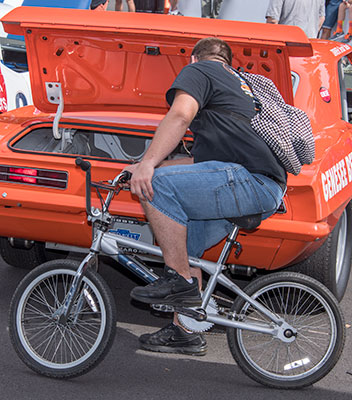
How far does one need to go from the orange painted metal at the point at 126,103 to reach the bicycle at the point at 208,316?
29 centimetres

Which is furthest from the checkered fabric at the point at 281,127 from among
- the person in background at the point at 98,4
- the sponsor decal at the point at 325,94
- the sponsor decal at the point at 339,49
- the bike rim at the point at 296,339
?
the person in background at the point at 98,4

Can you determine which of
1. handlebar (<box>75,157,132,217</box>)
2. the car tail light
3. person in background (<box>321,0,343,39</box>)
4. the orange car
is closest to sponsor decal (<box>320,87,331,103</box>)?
the orange car

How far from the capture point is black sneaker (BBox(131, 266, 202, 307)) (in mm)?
3582

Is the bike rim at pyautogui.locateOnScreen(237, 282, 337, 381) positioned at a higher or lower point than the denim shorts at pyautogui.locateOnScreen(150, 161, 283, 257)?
lower

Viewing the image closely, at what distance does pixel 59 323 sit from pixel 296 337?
50.5 inches

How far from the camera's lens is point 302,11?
8.22 m

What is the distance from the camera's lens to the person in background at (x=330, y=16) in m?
11.2

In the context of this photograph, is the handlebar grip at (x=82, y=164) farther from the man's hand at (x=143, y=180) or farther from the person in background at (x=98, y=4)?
the person in background at (x=98, y=4)

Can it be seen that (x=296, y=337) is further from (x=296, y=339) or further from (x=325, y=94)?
(x=325, y=94)

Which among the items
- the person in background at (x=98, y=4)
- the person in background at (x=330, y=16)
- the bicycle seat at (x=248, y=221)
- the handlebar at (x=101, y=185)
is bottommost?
the person in background at (x=330, y=16)

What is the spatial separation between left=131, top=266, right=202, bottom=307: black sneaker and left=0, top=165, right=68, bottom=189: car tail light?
2.95 ft

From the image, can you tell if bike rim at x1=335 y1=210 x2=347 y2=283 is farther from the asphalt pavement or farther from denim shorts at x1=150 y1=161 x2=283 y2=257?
denim shorts at x1=150 y1=161 x2=283 y2=257

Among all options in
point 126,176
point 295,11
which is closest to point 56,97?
point 126,176

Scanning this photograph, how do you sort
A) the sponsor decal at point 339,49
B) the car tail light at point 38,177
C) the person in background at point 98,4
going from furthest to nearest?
the person in background at point 98,4 → the sponsor decal at point 339,49 → the car tail light at point 38,177
